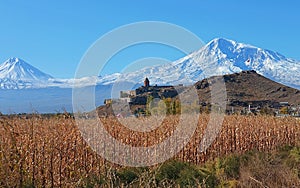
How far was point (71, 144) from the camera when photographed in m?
9.56

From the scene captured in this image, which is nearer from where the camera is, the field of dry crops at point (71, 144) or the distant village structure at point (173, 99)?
the field of dry crops at point (71, 144)

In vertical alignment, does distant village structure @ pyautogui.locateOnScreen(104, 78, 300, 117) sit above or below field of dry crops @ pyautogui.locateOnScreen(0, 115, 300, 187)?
above

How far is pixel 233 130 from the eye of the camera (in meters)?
14.4

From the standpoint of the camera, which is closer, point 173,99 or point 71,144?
point 71,144

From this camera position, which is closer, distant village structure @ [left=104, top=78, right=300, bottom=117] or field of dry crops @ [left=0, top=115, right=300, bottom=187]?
field of dry crops @ [left=0, top=115, right=300, bottom=187]

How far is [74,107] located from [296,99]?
99.3m

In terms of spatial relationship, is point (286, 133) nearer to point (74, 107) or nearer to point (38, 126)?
point (74, 107)

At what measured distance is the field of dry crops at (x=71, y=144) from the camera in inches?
305

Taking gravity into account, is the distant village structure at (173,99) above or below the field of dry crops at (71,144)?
above

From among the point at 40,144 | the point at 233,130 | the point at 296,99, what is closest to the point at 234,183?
the point at 40,144

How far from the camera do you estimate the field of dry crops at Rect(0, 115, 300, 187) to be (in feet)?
25.4

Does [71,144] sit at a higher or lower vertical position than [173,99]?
lower

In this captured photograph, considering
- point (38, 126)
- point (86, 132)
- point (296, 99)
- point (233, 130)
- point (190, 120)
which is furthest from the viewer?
point (296, 99)

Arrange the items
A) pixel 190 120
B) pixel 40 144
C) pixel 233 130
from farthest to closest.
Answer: pixel 190 120 < pixel 233 130 < pixel 40 144
